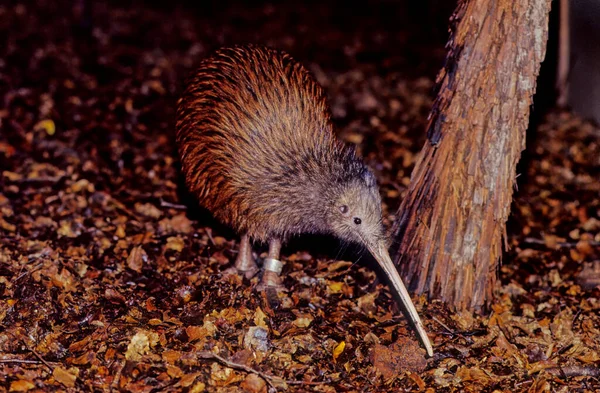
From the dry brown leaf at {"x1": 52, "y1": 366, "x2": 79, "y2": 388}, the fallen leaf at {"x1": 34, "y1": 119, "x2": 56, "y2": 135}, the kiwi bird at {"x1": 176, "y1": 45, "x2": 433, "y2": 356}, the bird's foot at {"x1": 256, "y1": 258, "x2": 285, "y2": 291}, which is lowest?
the dry brown leaf at {"x1": 52, "y1": 366, "x2": 79, "y2": 388}

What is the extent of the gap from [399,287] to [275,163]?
1.17 meters

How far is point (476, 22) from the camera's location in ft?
13.6

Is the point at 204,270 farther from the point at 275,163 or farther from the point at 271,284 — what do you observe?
the point at 275,163

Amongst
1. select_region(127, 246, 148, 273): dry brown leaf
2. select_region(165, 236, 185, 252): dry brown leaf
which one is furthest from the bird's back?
select_region(127, 246, 148, 273): dry brown leaf

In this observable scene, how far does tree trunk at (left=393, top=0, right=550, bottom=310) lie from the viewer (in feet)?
13.5

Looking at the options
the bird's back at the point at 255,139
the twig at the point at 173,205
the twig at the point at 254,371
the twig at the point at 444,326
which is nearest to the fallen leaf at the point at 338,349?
the twig at the point at 254,371

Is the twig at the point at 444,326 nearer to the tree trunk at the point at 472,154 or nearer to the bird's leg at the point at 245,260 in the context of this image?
the tree trunk at the point at 472,154

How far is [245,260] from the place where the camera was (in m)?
5.19

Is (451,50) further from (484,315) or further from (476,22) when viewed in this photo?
(484,315)

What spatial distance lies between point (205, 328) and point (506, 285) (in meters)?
2.32

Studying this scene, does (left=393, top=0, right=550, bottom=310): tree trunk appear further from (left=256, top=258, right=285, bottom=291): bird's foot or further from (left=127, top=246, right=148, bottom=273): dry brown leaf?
(left=127, top=246, right=148, bottom=273): dry brown leaf

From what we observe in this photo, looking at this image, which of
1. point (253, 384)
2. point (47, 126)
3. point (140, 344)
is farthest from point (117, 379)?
point (47, 126)

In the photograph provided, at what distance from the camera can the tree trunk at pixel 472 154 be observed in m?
4.12

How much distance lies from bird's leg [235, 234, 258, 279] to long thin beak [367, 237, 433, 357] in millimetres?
1000
